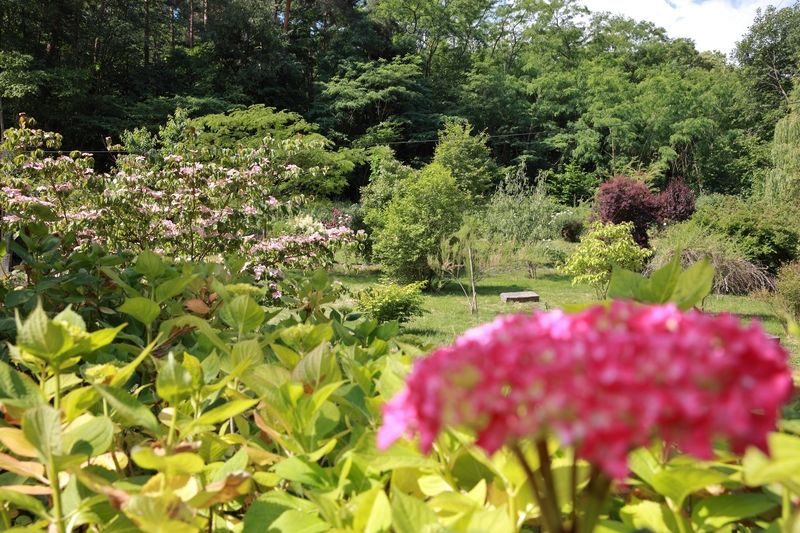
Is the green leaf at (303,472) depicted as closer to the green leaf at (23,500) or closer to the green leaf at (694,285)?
the green leaf at (23,500)

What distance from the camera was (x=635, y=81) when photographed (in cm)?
3234

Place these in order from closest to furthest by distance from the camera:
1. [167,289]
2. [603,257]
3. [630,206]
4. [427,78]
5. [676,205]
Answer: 1. [167,289]
2. [603,257]
3. [630,206]
4. [676,205]
5. [427,78]

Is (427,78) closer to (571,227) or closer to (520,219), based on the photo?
(571,227)

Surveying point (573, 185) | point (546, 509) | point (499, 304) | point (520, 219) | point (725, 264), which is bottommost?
point (499, 304)

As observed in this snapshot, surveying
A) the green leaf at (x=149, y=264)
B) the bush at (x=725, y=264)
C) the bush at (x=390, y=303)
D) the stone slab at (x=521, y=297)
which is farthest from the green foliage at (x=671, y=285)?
the bush at (x=725, y=264)

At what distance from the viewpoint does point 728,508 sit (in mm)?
421

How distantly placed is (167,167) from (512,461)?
185 inches

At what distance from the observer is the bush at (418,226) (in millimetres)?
12977

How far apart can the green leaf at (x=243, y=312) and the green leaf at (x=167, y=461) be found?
306 millimetres

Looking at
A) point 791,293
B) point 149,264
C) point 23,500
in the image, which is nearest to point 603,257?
point 791,293

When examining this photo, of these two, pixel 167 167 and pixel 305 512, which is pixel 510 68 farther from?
pixel 305 512

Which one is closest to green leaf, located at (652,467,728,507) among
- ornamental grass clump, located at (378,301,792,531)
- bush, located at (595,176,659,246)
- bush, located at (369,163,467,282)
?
ornamental grass clump, located at (378,301,792,531)

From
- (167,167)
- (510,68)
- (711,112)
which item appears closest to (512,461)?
(167,167)

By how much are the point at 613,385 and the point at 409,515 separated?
21 cm
